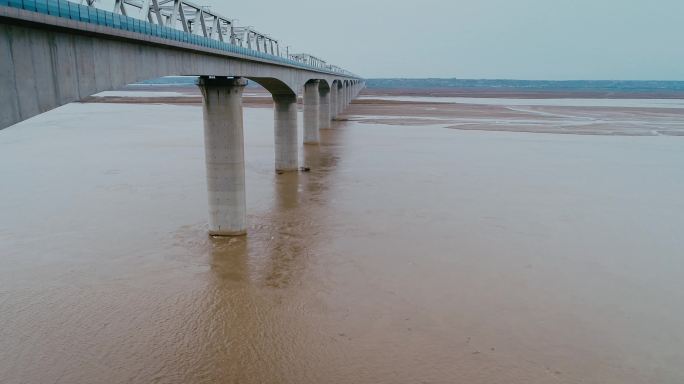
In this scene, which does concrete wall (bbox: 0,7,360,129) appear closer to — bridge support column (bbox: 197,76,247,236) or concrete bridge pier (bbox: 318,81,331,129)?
bridge support column (bbox: 197,76,247,236)

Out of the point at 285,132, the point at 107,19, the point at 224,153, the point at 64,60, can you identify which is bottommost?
the point at 285,132

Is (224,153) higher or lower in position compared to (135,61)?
lower

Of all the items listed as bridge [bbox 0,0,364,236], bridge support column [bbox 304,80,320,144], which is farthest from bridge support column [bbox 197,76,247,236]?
bridge support column [bbox 304,80,320,144]

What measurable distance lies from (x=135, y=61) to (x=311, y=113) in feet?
97.5

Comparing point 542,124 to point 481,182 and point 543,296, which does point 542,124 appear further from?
point 543,296

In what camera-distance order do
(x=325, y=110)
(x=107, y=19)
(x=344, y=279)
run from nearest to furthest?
(x=107, y=19) < (x=344, y=279) < (x=325, y=110)

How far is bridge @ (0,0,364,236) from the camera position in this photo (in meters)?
7.60

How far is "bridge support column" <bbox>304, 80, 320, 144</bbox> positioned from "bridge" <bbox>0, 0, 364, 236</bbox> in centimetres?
1609


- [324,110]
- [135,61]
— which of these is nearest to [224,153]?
[135,61]

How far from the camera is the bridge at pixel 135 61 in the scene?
7.60 meters

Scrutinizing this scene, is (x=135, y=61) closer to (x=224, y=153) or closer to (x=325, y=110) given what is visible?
(x=224, y=153)

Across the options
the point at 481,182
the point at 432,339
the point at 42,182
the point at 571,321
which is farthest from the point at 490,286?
the point at 42,182

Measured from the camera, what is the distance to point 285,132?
28219mm

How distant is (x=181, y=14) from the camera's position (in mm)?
13156
